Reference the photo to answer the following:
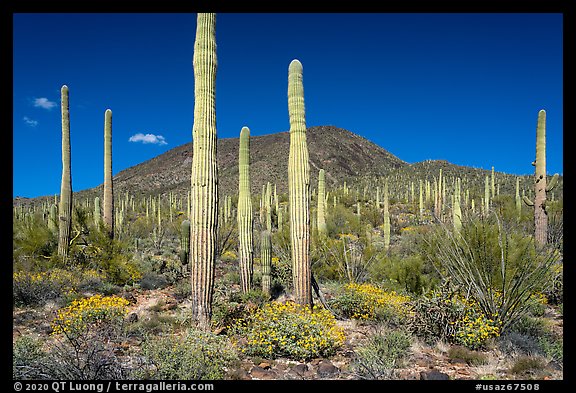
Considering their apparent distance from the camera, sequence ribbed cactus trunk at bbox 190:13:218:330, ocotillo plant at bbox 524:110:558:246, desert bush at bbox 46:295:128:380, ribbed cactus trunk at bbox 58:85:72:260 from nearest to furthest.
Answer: desert bush at bbox 46:295:128:380
ribbed cactus trunk at bbox 190:13:218:330
ribbed cactus trunk at bbox 58:85:72:260
ocotillo plant at bbox 524:110:558:246

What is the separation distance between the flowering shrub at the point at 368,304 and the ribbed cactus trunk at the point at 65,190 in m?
9.23

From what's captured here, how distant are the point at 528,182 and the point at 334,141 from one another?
59470 millimetres

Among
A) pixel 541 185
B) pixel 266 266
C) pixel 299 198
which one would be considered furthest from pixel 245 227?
pixel 541 185

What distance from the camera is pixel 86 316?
277 inches

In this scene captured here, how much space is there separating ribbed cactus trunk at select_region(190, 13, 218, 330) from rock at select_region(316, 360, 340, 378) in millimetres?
2257

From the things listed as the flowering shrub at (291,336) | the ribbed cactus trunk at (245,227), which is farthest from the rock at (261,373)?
the ribbed cactus trunk at (245,227)

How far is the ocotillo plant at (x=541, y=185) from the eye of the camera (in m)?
13.5

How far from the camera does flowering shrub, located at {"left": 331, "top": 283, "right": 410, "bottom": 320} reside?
312 inches

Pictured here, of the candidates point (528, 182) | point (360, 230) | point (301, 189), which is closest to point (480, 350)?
point (301, 189)

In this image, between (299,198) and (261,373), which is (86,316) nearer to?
(261,373)

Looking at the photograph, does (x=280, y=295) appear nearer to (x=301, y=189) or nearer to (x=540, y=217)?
(x=301, y=189)

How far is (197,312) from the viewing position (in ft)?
22.6

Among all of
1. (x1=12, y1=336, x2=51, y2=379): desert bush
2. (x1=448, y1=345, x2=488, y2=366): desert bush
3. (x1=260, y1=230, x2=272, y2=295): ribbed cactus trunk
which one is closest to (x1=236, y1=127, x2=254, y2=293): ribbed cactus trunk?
(x1=260, y1=230, x2=272, y2=295): ribbed cactus trunk

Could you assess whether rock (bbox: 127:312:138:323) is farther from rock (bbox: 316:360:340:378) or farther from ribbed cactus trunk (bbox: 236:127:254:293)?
rock (bbox: 316:360:340:378)
